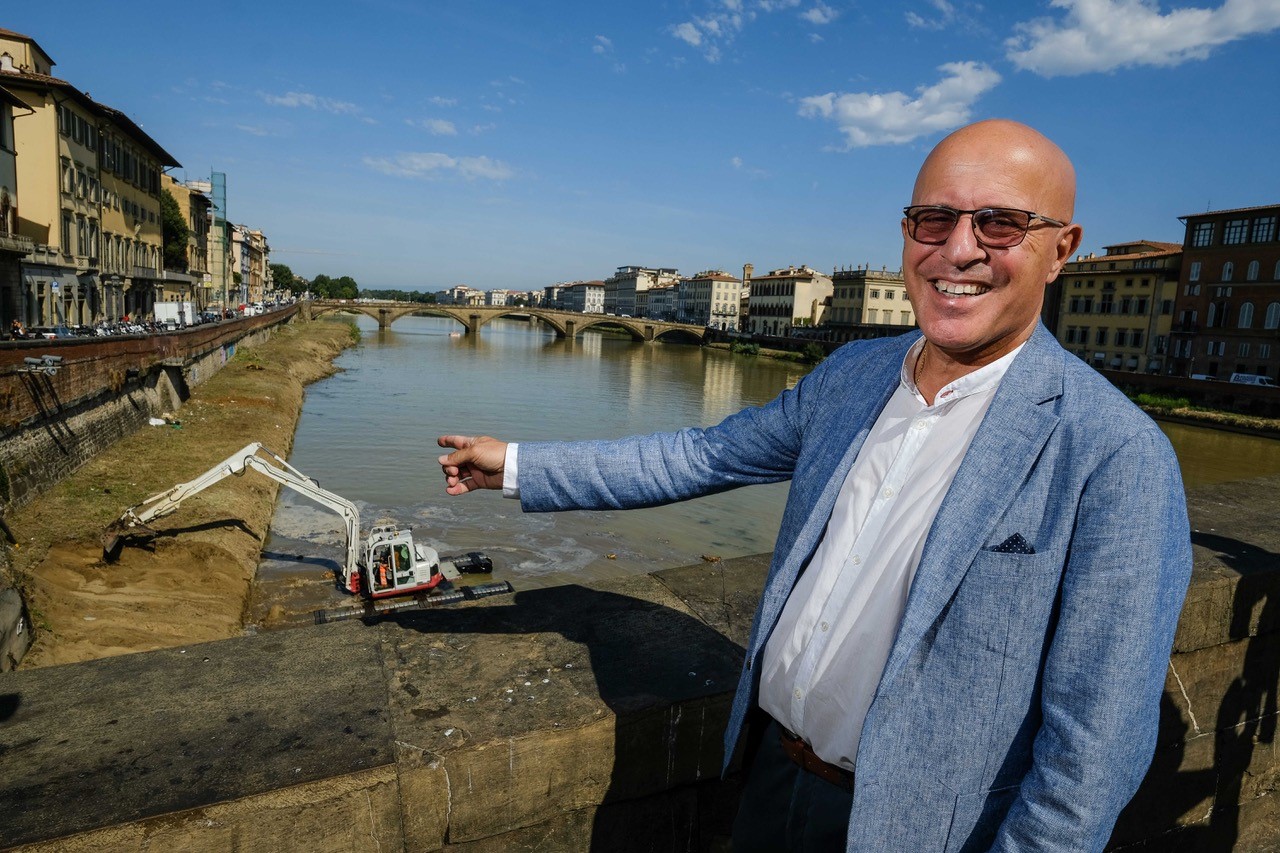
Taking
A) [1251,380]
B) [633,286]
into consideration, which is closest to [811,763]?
[1251,380]

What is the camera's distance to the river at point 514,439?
14.4 m

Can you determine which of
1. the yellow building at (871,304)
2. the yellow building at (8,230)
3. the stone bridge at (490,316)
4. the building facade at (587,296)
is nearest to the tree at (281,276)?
the building facade at (587,296)

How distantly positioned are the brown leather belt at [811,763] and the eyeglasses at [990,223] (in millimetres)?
918

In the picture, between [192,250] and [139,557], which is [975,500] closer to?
[139,557]

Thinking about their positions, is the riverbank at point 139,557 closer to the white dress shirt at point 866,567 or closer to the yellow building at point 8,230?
the white dress shirt at point 866,567

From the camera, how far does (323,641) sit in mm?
2021

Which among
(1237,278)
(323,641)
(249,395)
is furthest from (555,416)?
(1237,278)

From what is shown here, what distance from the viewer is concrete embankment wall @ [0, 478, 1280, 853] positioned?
4.68ft

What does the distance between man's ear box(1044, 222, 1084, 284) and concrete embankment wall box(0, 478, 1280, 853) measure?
1069mm

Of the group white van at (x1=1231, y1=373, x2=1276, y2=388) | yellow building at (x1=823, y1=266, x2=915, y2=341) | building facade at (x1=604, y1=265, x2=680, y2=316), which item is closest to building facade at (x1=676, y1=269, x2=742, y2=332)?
building facade at (x1=604, y1=265, x2=680, y2=316)

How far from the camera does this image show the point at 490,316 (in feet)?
278

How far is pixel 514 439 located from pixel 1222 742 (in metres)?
25.1

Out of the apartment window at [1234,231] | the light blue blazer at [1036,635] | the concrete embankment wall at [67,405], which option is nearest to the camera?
the light blue blazer at [1036,635]

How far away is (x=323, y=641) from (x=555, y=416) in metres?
30.6
